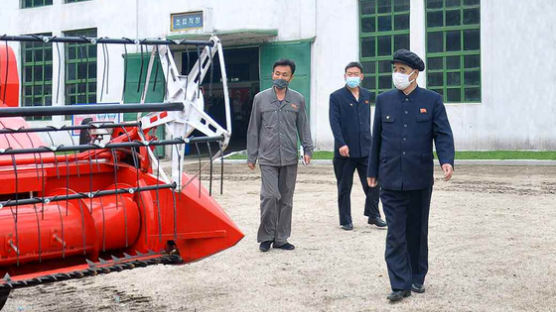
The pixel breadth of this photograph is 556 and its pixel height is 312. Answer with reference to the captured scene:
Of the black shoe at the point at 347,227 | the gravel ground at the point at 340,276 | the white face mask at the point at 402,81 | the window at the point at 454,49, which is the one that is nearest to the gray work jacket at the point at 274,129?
the gravel ground at the point at 340,276

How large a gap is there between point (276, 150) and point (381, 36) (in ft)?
48.0

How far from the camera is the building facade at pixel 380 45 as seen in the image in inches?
757

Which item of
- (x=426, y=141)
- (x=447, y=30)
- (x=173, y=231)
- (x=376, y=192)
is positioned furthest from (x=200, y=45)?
(x=447, y=30)

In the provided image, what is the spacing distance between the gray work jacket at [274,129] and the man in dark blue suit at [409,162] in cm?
184

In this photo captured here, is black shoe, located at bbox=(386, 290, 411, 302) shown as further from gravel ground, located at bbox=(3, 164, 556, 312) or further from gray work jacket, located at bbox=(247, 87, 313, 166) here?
gray work jacket, located at bbox=(247, 87, 313, 166)

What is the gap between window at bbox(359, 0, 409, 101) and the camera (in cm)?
2083

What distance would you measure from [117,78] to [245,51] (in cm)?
471

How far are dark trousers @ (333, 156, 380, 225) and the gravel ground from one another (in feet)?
0.73

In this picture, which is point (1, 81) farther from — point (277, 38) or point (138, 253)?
point (277, 38)

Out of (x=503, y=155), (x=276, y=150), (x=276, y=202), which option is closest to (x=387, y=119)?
(x=276, y=150)

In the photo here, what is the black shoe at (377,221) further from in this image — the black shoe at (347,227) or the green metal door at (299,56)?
the green metal door at (299,56)

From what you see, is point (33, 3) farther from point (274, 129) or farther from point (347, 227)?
point (274, 129)

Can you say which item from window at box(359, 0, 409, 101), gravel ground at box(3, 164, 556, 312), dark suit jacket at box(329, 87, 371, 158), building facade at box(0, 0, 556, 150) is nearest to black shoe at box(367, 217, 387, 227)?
gravel ground at box(3, 164, 556, 312)

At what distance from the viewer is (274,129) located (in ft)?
23.8
